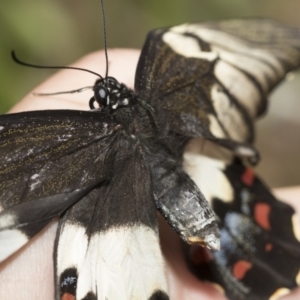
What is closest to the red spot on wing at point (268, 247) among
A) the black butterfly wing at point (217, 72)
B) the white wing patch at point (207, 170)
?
the white wing patch at point (207, 170)

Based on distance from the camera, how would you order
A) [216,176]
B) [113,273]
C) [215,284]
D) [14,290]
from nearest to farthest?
1. [113,273]
2. [14,290]
3. [215,284]
4. [216,176]

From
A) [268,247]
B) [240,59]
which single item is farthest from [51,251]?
[240,59]

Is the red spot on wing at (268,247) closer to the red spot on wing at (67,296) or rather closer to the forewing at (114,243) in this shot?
the forewing at (114,243)

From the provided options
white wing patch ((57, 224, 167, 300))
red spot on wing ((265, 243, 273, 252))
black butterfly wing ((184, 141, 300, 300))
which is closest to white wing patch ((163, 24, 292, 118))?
black butterfly wing ((184, 141, 300, 300))

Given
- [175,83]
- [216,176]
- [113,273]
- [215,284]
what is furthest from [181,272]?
[175,83]

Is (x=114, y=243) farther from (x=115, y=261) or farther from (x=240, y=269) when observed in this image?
(x=240, y=269)

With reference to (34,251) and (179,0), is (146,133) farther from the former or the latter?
(179,0)
